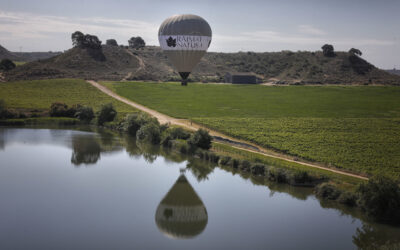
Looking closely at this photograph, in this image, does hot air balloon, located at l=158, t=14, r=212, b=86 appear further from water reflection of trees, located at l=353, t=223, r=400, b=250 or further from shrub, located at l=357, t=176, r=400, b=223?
water reflection of trees, located at l=353, t=223, r=400, b=250

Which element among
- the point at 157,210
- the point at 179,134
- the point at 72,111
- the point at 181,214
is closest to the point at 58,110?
the point at 72,111

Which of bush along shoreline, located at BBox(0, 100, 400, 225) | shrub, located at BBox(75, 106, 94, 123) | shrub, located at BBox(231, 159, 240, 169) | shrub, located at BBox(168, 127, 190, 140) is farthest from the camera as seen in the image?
shrub, located at BBox(75, 106, 94, 123)

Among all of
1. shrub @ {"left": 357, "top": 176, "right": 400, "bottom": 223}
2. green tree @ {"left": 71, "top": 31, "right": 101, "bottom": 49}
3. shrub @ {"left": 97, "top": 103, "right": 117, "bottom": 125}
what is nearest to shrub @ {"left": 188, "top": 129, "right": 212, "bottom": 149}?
shrub @ {"left": 357, "top": 176, "right": 400, "bottom": 223}

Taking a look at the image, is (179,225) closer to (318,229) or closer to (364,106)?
(318,229)

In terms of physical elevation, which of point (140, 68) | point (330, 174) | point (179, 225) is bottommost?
point (179, 225)

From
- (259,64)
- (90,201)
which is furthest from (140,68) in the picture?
(90,201)

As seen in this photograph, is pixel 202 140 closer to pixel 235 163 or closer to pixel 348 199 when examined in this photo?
pixel 235 163

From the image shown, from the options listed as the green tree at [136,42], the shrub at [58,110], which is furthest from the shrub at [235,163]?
the green tree at [136,42]
